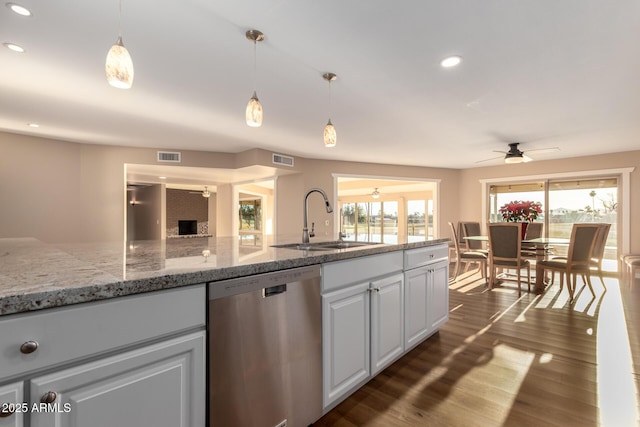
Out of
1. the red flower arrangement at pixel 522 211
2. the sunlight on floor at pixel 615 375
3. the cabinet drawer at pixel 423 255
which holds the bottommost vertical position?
the sunlight on floor at pixel 615 375

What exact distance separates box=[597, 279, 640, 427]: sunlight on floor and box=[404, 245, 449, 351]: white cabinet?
3.55 ft

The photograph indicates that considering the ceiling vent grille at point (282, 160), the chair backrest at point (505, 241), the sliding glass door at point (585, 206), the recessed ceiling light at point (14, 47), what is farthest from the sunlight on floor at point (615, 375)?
the ceiling vent grille at point (282, 160)

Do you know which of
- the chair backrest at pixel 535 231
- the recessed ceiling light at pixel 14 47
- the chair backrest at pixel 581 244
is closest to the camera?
the recessed ceiling light at pixel 14 47

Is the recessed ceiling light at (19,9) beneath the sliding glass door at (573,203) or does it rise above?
above

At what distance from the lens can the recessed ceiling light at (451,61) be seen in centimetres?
231

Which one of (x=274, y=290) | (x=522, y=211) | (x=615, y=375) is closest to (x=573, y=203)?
(x=522, y=211)

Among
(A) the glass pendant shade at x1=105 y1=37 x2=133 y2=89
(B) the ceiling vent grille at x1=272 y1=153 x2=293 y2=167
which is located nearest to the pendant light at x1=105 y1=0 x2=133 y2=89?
(A) the glass pendant shade at x1=105 y1=37 x2=133 y2=89

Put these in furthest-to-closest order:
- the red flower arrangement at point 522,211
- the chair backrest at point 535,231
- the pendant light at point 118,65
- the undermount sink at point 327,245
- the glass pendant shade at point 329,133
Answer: the chair backrest at point 535,231 < the red flower arrangement at point 522,211 < the glass pendant shade at point 329,133 < the undermount sink at point 327,245 < the pendant light at point 118,65

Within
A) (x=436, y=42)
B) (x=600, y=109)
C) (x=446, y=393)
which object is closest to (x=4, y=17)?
(x=436, y=42)

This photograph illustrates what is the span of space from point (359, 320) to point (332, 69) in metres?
1.92

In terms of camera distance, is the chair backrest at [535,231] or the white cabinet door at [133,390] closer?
the white cabinet door at [133,390]

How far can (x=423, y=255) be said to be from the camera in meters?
2.52

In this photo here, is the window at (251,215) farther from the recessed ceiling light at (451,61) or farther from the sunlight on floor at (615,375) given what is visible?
the sunlight on floor at (615,375)

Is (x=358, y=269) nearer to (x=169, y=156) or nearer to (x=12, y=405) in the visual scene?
(x=12, y=405)
